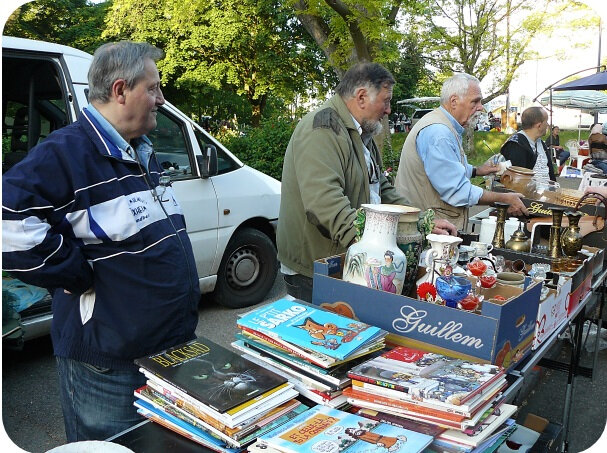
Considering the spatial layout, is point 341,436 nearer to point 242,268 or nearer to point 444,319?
point 444,319

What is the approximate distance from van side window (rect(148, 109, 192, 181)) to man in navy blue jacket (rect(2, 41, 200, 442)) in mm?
2655

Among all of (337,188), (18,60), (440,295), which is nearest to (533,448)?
(440,295)

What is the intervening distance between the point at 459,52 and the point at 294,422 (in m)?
23.3

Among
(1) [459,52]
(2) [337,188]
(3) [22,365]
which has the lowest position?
(3) [22,365]

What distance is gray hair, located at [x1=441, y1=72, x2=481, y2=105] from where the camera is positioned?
3.61m

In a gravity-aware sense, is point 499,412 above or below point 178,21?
below

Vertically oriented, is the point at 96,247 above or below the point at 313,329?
above

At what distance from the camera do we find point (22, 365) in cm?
422

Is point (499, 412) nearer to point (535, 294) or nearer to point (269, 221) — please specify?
point (535, 294)

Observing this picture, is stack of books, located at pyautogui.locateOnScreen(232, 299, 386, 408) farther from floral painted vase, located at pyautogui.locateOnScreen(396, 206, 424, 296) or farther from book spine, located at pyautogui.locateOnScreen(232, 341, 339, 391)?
floral painted vase, located at pyautogui.locateOnScreen(396, 206, 424, 296)

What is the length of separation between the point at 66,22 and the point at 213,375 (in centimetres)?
2410

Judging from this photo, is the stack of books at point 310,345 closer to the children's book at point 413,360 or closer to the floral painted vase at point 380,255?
the children's book at point 413,360

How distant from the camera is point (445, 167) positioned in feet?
11.2

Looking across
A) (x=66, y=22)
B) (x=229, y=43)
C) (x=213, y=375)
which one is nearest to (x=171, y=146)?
(x=213, y=375)
